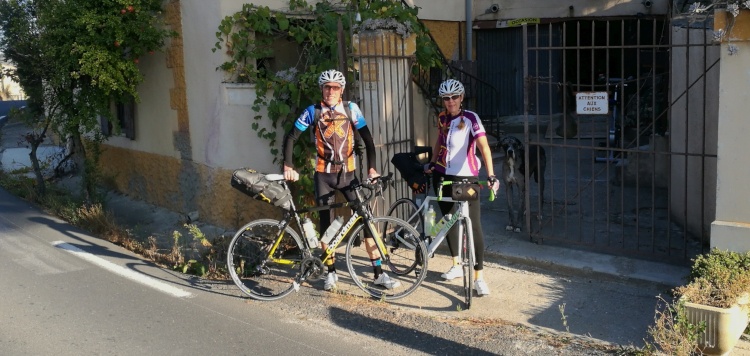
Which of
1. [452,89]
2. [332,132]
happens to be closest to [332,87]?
[332,132]

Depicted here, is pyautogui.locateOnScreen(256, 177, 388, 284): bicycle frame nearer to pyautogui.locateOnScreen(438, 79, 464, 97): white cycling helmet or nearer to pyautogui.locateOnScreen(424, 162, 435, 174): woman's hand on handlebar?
pyautogui.locateOnScreen(424, 162, 435, 174): woman's hand on handlebar

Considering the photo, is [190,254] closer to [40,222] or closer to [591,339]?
[40,222]

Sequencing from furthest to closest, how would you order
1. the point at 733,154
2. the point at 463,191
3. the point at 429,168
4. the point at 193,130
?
the point at 193,130, the point at 429,168, the point at 463,191, the point at 733,154

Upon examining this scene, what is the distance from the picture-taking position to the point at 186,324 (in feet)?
19.0

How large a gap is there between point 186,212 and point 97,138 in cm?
187

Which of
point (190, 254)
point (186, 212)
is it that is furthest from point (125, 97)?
point (190, 254)

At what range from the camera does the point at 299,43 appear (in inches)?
345

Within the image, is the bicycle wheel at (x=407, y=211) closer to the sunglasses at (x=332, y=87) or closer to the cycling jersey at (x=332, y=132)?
the cycling jersey at (x=332, y=132)

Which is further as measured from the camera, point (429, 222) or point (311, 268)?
point (429, 222)

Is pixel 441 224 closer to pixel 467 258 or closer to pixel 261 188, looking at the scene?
pixel 467 258

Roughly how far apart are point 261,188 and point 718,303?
3.53 meters

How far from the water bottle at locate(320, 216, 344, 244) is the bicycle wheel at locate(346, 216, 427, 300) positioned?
14cm

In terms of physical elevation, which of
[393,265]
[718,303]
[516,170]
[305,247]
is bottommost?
[393,265]

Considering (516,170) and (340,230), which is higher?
(516,170)
